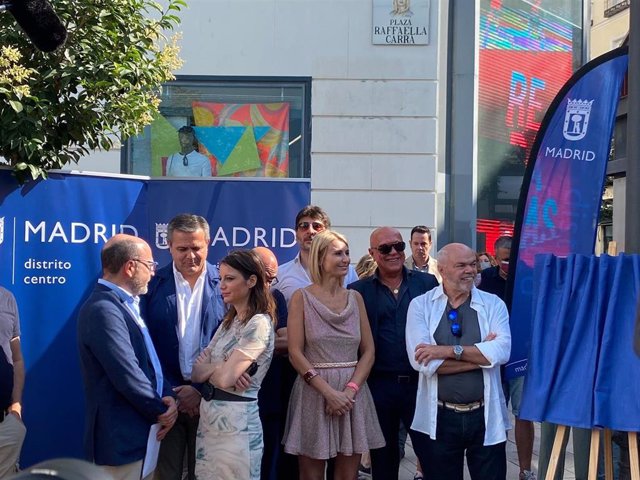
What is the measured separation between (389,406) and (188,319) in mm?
1374

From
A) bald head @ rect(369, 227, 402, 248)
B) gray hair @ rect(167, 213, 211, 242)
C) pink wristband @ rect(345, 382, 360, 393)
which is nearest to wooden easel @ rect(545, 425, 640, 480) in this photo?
pink wristband @ rect(345, 382, 360, 393)

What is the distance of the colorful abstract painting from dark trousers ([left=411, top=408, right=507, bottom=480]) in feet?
19.9

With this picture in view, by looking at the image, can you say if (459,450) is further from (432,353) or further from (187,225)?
(187,225)

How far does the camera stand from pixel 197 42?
10.6 meters

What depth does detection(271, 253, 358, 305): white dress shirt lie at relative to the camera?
19.8 ft

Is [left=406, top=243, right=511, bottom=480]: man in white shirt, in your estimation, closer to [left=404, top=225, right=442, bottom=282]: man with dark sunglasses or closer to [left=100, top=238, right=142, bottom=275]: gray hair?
[left=100, top=238, right=142, bottom=275]: gray hair

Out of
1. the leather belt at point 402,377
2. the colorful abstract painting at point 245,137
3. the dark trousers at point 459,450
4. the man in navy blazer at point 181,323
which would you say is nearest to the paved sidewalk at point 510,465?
the leather belt at point 402,377

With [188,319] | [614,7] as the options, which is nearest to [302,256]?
[188,319]

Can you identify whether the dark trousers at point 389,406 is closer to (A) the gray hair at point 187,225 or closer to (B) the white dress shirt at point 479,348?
(B) the white dress shirt at point 479,348

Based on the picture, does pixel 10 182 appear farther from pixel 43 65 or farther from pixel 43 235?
pixel 43 65

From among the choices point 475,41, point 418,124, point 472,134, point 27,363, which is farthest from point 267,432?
point 475,41

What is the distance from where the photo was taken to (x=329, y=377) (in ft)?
17.3

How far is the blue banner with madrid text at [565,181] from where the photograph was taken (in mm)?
5590

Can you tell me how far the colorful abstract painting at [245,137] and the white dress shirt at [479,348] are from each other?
18.7 feet
